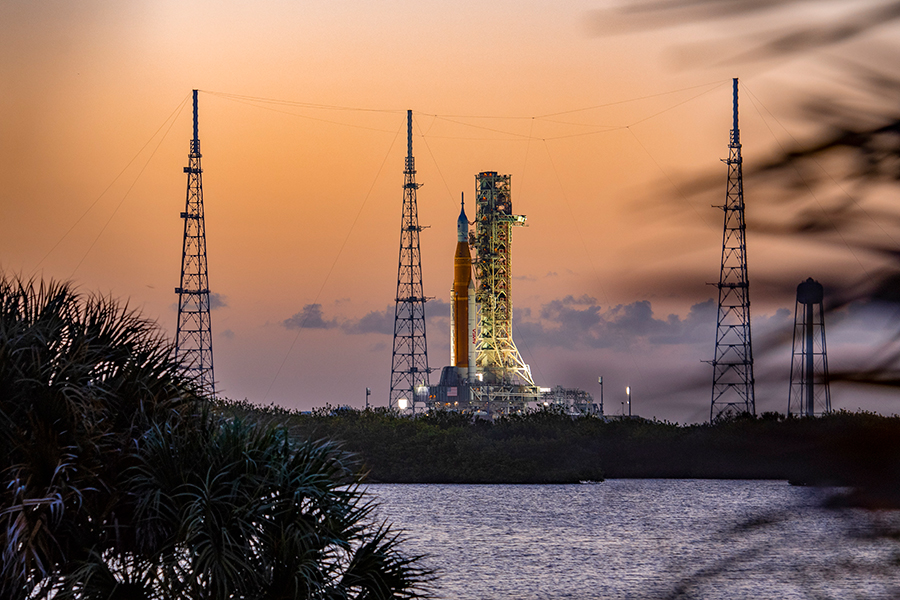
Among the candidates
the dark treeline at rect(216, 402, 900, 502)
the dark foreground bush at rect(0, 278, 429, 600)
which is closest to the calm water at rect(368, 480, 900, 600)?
the dark treeline at rect(216, 402, 900, 502)

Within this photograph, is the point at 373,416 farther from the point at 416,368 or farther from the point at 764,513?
the point at 764,513

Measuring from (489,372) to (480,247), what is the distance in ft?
29.6

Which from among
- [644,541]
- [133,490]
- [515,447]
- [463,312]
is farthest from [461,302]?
[133,490]

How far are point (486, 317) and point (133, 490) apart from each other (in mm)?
63139

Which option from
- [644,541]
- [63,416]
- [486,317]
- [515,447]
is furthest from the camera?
[486,317]

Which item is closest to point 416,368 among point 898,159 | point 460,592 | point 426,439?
point 426,439

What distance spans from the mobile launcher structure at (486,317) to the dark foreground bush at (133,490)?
6207cm

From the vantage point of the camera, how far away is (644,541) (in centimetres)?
2419

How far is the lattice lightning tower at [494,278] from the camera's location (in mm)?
72125

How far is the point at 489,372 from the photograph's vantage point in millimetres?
72375

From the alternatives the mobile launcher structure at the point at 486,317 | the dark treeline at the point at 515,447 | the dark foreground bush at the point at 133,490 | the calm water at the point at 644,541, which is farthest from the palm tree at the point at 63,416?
the mobile launcher structure at the point at 486,317

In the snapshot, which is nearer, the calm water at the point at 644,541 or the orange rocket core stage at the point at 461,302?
the calm water at the point at 644,541

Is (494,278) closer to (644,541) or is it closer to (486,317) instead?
(486,317)

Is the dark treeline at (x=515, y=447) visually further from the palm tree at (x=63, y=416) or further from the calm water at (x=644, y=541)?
the palm tree at (x=63, y=416)
